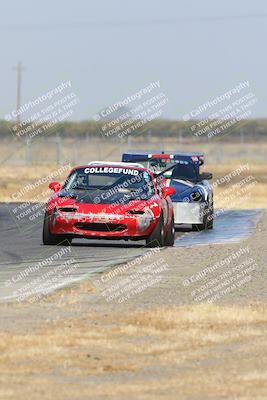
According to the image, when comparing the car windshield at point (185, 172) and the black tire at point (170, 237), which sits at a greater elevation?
the black tire at point (170, 237)

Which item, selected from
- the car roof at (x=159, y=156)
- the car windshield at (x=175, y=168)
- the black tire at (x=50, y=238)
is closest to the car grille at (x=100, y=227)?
the black tire at (x=50, y=238)

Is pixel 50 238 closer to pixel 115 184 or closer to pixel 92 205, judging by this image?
pixel 92 205

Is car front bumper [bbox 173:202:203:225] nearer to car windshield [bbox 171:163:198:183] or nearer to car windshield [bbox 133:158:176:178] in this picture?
car windshield [bbox 171:163:198:183]

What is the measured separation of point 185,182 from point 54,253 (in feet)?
24.5

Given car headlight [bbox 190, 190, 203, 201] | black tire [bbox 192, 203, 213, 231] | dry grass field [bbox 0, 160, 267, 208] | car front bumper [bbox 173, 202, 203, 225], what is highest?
car headlight [bbox 190, 190, 203, 201]

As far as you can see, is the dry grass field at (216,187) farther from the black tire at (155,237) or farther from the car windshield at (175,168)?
the black tire at (155,237)

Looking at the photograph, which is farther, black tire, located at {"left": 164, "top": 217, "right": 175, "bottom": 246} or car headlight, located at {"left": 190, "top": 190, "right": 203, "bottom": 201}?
car headlight, located at {"left": 190, "top": 190, "right": 203, "bottom": 201}

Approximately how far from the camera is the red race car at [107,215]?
70.0 ft

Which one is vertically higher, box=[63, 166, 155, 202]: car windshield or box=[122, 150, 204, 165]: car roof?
box=[63, 166, 155, 202]: car windshield

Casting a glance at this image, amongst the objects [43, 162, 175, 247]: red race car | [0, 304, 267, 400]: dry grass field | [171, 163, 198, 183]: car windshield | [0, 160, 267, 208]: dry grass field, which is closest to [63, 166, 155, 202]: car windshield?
[43, 162, 175, 247]: red race car

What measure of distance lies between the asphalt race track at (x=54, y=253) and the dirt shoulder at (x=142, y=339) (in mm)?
600

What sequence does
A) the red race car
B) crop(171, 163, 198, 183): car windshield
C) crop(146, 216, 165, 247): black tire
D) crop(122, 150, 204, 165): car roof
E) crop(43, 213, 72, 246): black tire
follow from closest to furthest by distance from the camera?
1. the red race car
2. crop(43, 213, 72, 246): black tire
3. crop(146, 216, 165, 247): black tire
4. crop(171, 163, 198, 183): car windshield
5. crop(122, 150, 204, 165): car roof

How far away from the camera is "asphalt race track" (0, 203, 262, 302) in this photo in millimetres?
16094

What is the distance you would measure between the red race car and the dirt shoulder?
446 cm
